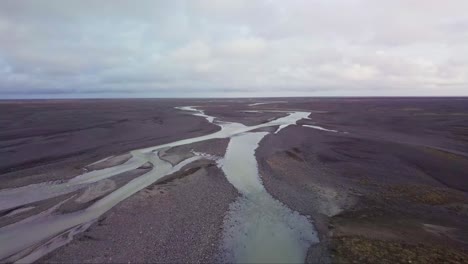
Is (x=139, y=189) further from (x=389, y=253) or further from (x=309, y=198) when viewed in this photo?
(x=389, y=253)

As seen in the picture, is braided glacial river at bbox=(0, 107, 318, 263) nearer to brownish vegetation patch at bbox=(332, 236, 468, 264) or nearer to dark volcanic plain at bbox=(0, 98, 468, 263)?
dark volcanic plain at bbox=(0, 98, 468, 263)

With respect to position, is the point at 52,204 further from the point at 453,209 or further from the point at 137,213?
the point at 453,209

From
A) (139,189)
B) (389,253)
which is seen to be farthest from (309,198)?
(139,189)

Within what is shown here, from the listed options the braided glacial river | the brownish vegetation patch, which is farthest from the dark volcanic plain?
the braided glacial river

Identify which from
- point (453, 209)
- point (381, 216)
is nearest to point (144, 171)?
point (381, 216)

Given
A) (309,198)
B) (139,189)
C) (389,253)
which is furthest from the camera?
(139,189)

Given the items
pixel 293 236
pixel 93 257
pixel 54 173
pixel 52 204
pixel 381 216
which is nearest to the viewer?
pixel 93 257
